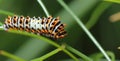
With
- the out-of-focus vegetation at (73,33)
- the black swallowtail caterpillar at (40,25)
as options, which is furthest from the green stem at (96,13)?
the black swallowtail caterpillar at (40,25)

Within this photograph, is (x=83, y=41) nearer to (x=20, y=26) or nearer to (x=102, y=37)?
(x=102, y=37)

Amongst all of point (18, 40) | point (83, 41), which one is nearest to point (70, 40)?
point (83, 41)

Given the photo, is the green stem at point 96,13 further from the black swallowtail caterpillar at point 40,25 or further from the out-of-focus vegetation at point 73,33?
the black swallowtail caterpillar at point 40,25

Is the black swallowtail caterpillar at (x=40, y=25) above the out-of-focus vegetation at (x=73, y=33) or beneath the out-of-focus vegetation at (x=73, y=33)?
beneath

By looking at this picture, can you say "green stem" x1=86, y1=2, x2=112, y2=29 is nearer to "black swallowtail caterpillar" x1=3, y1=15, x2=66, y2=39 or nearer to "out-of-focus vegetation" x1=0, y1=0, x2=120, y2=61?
"out-of-focus vegetation" x1=0, y1=0, x2=120, y2=61

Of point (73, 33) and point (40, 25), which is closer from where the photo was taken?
point (40, 25)

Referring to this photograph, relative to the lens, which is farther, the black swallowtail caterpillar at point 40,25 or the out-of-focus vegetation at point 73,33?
the out-of-focus vegetation at point 73,33

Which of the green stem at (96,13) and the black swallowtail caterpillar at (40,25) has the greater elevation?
the green stem at (96,13)

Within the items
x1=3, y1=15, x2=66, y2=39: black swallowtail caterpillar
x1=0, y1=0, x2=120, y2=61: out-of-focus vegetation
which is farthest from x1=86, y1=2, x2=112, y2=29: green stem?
x1=3, y1=15, x2=66, y2=39: black swallowtail caterpillar
